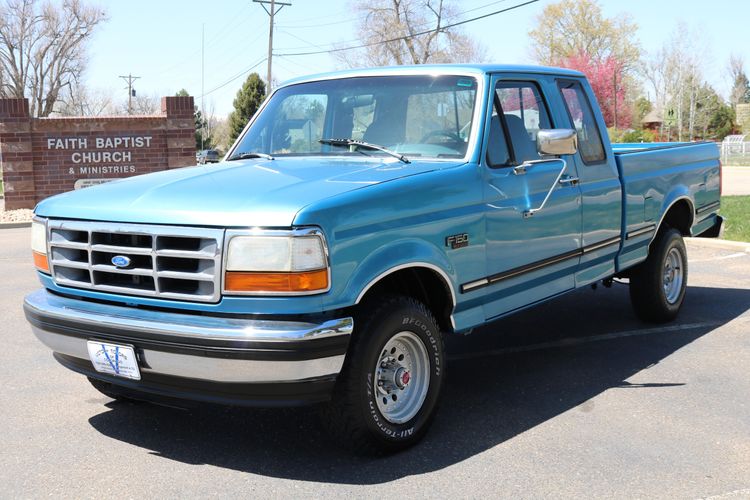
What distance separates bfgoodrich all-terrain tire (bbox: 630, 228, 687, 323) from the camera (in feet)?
21.8

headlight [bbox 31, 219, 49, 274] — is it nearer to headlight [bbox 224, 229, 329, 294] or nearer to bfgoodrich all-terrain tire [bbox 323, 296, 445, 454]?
headlight [bbox 224, 229, 329, 294]

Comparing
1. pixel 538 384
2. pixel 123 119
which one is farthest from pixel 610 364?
pixel 123 119

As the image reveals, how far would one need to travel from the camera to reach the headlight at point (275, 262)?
3.51m

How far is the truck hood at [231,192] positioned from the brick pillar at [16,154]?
53.3 feet

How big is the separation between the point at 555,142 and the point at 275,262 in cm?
203

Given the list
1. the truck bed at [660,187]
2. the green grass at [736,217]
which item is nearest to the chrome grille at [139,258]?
the truck bed at [660,187]

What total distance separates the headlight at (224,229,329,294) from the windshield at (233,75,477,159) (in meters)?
1.31

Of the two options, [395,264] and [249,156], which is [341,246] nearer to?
[395,264]

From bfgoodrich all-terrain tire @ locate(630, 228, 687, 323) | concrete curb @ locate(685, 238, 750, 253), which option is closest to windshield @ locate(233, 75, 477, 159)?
bfgoodrich all-terrain tire @ locate(630, 228, 687, 323)

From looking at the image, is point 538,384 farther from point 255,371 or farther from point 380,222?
point 255,371

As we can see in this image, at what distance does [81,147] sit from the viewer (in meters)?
19.8

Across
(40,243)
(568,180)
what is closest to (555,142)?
(568,180)

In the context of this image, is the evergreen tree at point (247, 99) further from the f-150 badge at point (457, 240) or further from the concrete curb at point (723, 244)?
the f-150 badge at point (457, 240)

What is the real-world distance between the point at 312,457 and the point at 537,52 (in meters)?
72.4
